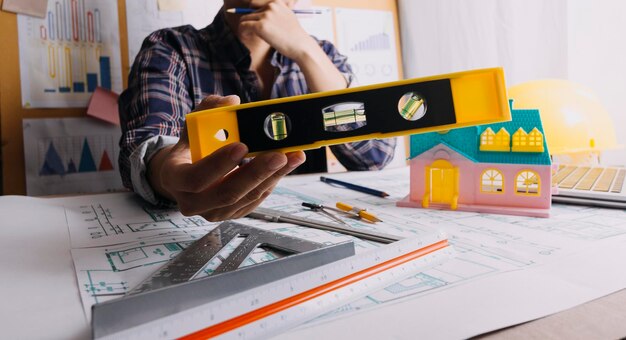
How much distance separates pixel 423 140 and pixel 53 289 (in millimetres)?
492

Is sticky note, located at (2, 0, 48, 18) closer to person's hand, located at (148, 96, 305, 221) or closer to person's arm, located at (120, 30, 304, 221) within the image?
person's arm, located at (120, 30, 304, 221)

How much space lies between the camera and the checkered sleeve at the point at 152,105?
25.7 inches

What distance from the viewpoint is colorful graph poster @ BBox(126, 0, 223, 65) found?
1.22 m

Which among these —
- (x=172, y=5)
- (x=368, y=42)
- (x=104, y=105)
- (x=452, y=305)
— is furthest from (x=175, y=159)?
(x=368, y=42)

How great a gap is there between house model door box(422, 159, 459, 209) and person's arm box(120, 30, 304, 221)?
0.27m

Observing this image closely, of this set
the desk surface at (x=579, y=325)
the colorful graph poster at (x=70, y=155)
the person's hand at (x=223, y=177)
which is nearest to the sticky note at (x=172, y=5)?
the colorful graph poster at (x=70, y=155)

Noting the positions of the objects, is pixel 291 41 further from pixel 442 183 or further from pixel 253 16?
pixel 442 183

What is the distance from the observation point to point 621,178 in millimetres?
727

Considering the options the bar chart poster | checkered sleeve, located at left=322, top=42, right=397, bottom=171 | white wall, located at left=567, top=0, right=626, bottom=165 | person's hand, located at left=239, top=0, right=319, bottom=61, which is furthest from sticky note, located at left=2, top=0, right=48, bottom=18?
white wall, located at left=567, top=0, right=626, bottom=165

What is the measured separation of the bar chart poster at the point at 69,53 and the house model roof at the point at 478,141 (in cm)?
91

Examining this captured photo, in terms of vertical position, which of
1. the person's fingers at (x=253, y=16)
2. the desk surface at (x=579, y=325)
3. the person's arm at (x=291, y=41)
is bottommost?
the desk surface at (x=579, y=325)

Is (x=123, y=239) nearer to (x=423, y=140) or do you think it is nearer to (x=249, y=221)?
(x=249, y=221)

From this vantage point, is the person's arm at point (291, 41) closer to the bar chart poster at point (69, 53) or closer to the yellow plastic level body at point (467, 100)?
the bar chart poster at point (69, 53)

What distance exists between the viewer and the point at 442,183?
0.64m
